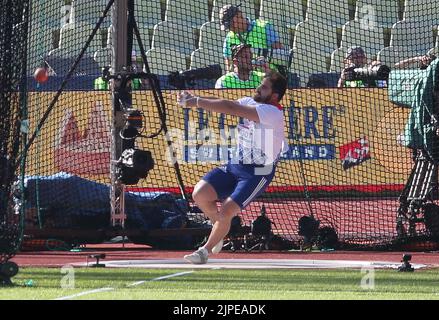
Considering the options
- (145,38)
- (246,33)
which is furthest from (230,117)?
(145,38)

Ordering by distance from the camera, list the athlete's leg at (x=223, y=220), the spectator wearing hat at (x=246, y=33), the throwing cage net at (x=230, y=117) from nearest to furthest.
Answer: the athlete's leg at (x=223, y=220), the throwing cage net at (x=230, y=117), the spectator wearing hat at (x=246, y=33)

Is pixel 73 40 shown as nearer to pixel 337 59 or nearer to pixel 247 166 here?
pixel 337 59

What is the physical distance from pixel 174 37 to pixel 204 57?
108 cm

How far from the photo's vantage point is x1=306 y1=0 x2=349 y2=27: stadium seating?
1953 cm

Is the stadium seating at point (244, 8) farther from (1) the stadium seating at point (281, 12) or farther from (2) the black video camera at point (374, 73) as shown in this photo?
(2) the black video camera at point (374, 73)

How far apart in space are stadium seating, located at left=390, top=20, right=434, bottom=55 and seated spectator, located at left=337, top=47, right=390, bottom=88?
2161 millimetres

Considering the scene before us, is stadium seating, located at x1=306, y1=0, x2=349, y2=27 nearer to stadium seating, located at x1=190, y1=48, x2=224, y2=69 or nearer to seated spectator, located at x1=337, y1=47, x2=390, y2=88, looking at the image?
stadium seating, located at x1=190, y1=48, x2=224, y2=69

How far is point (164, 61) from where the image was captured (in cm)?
1978

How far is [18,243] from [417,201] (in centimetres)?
608

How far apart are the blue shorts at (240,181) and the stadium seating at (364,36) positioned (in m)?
8.37

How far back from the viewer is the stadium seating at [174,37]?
65.6 ft

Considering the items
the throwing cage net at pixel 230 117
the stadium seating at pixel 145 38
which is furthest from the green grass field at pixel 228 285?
the stadium seating at pixel 145 38

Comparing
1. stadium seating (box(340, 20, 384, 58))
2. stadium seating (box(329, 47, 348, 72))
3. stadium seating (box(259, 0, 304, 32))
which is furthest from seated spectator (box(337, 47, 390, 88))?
stadium seating (box(340, 20, 384, 58))
